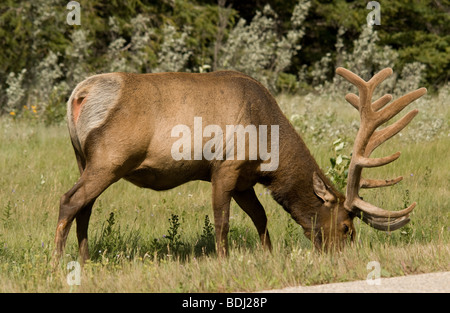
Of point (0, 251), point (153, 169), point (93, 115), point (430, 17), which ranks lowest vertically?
point (0, 251)

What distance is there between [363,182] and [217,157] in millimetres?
1434

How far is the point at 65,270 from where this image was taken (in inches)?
227

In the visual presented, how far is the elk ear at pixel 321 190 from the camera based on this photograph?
6762mm

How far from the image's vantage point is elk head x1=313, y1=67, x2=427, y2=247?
21.4ft

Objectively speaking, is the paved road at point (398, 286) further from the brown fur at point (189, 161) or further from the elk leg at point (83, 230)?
the elk leg at point (83, 230)

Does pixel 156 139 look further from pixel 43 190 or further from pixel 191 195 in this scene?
pixel 43 190

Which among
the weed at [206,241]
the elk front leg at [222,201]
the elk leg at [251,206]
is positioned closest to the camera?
the elk front leg at [222,201]

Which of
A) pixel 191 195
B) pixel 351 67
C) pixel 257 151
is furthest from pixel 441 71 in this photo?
pixel 257 151

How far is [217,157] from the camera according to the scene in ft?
21.1

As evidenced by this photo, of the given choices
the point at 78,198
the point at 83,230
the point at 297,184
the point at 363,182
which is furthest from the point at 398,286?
the point at 83,230

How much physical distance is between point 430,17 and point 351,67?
4444mm

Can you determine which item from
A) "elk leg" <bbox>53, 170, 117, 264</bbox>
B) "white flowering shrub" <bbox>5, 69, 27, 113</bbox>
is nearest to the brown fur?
"elk leg" <bbox>53, 170, 117, 264</bbox>

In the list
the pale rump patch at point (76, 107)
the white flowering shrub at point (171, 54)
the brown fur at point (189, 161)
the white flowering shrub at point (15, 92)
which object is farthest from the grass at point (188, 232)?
the white flowering shrub at point (171, 54)

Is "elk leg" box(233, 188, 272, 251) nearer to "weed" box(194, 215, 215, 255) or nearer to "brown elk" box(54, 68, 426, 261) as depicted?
"brown elk" box(54, 68, 426, 261)
